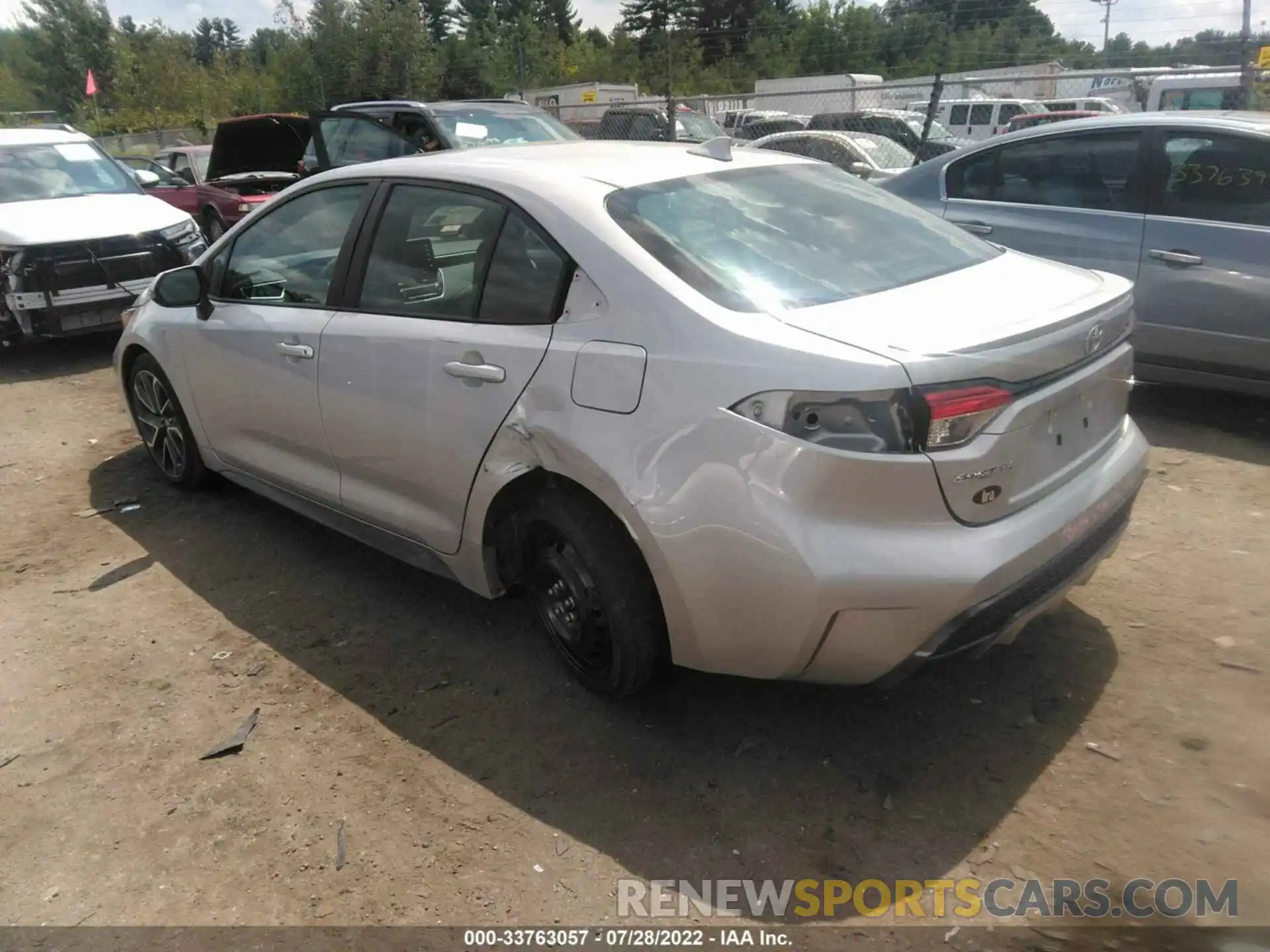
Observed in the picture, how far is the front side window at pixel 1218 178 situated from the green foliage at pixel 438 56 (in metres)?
16.5

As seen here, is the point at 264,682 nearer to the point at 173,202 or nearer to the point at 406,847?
the point at 406,847

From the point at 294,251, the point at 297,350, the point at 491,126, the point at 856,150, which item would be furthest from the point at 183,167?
the point at 297,350

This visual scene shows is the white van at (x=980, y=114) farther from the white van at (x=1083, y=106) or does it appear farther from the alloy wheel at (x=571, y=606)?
the alloy wheel at (x=571, y=606)

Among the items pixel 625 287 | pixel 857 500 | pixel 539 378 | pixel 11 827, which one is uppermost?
pixel 625 287

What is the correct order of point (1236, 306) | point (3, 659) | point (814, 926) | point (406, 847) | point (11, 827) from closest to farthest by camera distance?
1. point (814, 926)
2. point (406, 847)
3. point (11, 827)
4. point (3, 659)
5. point (1236, 306)

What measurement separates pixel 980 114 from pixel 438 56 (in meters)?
19.6

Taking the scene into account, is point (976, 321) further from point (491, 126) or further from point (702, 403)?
point (491, 126)

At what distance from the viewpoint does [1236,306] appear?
4840 millimetres

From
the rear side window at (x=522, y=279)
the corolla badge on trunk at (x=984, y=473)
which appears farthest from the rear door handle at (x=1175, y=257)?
the rear side window at (x=522, y=279)

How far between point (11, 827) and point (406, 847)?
1.19m

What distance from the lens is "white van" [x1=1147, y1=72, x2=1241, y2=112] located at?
53.1 feet

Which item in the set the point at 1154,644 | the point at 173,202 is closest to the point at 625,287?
the point at 1154,644

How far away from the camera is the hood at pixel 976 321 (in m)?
2.39

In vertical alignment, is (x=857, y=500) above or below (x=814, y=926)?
above
